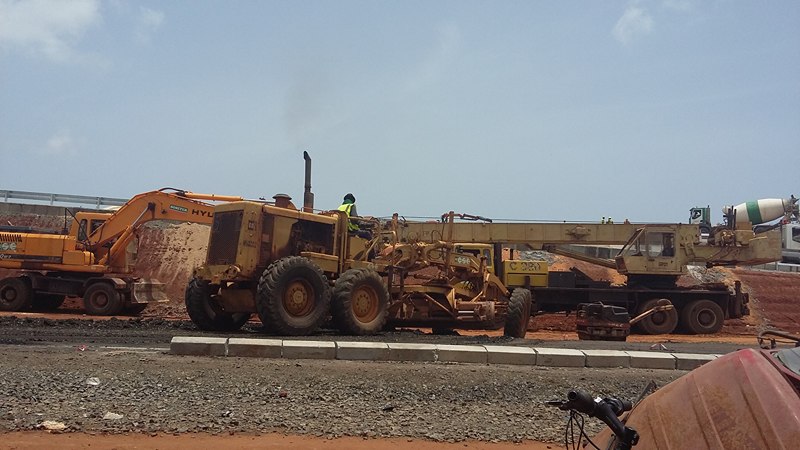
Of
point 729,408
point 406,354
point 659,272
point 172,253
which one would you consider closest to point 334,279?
point 406,354

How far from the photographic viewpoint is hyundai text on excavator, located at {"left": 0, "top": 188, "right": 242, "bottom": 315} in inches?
793

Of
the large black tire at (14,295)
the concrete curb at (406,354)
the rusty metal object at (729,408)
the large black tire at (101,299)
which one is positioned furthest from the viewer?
the large black tire at (14,295)

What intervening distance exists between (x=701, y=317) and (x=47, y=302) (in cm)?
1966

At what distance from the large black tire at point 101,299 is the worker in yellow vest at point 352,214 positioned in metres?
8.45

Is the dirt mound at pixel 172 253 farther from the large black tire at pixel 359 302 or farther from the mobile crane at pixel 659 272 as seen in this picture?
the large black tire at pixel 359 302

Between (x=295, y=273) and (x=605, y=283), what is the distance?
13.0 m

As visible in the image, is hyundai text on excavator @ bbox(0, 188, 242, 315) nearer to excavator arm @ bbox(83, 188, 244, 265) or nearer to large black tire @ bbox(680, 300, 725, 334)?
excavator arm @ bbox(83, 188, 244, 265)

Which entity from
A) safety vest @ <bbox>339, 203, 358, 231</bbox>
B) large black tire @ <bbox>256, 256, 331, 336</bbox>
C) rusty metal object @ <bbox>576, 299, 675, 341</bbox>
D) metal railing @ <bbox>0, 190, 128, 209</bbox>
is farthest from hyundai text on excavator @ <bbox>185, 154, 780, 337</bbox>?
metal railing @ <bbox>0, 190, 128, 209</bbox>

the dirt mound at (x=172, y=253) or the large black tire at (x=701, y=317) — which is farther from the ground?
the dirt mound at (x=172, y=253)

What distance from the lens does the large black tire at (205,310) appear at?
14.2 metres

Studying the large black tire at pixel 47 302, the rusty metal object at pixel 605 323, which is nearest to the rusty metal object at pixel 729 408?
the rusty metal object at pixel 605 323

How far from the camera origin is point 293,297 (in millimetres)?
12930

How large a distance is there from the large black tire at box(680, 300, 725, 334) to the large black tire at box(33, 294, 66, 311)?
18682mm

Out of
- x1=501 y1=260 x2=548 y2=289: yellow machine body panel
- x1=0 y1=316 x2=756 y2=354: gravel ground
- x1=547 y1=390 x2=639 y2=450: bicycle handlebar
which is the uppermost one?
x1=501 y1=260 x2=548 y2=289: yellow machine body panel
